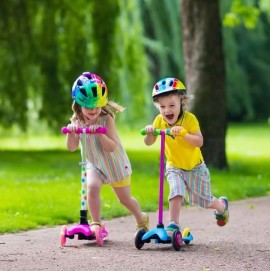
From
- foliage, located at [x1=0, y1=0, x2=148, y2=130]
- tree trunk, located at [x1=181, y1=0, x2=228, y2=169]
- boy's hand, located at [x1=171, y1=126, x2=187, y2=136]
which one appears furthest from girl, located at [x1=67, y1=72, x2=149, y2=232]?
foliage, located at [x1=0, y1=0, x2=148, y2=130]

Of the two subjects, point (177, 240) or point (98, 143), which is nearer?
point (177, 240)

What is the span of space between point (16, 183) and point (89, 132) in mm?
5847

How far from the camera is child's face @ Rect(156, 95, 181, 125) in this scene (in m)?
7.22

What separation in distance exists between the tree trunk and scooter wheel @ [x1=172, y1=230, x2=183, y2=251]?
25.8 ft

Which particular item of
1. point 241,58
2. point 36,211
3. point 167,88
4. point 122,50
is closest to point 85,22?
point 122,50

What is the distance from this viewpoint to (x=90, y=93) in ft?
23.7

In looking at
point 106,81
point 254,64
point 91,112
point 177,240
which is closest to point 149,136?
point 91,112

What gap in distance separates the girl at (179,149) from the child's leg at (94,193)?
0.54 metres

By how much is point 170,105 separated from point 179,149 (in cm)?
42

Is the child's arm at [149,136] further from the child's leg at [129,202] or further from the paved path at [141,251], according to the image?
the paved path at [141,251]

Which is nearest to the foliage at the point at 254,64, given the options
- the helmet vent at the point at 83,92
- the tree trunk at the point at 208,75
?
the tree trunk at the point at 208,75

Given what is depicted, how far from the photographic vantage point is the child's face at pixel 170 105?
7.22m

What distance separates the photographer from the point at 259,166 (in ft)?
57.1

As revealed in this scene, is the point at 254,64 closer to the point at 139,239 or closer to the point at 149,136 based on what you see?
the point at 149,136
